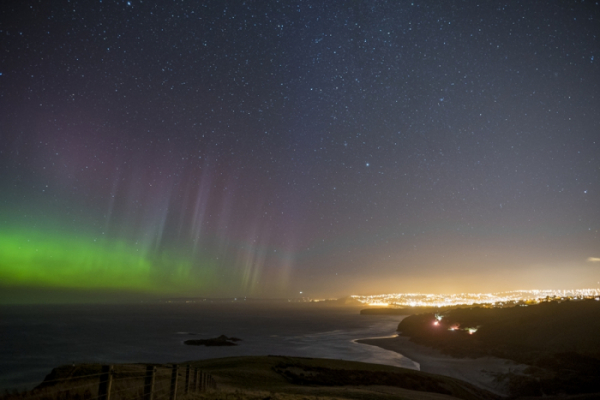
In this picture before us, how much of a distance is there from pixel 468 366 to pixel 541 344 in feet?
51.1

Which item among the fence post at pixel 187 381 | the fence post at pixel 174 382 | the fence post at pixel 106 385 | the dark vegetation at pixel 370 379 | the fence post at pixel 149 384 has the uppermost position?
the fence post at pixel 106 385

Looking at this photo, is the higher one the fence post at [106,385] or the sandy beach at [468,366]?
the fence post at [106,385]

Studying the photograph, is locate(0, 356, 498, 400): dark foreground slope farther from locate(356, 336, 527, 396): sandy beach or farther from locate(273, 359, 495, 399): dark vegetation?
locate(356, 336, 527, 396): sandy beach

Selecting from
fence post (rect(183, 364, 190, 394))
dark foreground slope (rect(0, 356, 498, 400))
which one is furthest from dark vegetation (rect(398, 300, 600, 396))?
fence post (rect(183, 364, 190, 394))

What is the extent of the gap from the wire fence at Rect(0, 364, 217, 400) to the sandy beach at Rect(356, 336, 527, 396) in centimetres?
3074

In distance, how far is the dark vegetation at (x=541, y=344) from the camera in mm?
29905

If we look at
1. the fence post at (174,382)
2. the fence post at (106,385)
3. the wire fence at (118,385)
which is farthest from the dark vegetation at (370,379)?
the fence post at (106,385)

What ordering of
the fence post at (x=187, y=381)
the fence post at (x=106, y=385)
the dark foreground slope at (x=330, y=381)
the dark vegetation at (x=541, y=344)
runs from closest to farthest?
1. the fence post at (x=106, y=385)
2. the fence post at (x=187, y=381)
3. the dark foreground slope at (x=330, y=381)
4. the dark vegetation at (x=541, y=344)

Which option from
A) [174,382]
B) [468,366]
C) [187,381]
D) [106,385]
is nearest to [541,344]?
[468,366]

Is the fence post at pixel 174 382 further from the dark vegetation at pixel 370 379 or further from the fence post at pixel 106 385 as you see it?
the dark vegetation at pixel 370 379

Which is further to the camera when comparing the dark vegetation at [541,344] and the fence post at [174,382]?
the dark vegetation at [541,344]

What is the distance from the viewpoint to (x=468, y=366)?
43969mm

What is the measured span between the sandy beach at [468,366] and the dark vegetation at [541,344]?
4.06 feet

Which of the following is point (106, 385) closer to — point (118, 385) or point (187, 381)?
point (118, 385)
